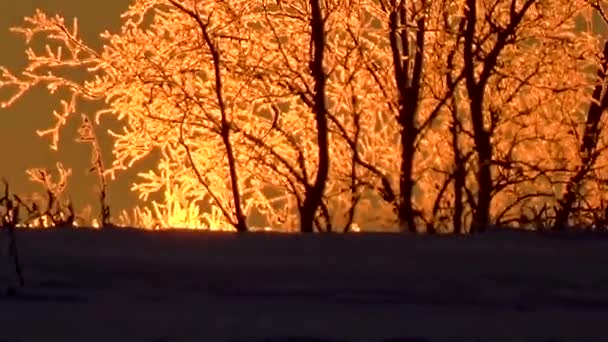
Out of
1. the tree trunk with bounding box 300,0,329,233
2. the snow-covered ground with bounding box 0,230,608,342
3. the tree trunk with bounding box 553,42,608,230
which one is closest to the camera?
the snow-covered ground with bounding box 0,230,608,342

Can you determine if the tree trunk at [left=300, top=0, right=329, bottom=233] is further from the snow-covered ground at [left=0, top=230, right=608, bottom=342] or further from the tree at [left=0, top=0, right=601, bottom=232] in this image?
the snow-covered ground at [left=0, top=230, right=608, bottom=342]

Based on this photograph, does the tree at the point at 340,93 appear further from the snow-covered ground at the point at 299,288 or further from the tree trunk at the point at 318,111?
the snow-covered ground at the point at 299,288

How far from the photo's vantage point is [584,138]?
15.2 m

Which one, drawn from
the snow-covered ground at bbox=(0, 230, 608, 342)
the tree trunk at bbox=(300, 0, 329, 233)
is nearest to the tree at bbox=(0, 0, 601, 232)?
the tree trunk at bbox=(300, 0, 329, 233)

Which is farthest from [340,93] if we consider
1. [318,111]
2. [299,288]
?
[299,288]

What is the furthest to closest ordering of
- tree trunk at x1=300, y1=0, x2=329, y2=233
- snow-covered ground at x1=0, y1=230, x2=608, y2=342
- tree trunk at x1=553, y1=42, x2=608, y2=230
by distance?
1. tree trunk at x1=553, y1=42, x2=608, y2=230
2. tree trunk at x1=300, y1=0, x2=329, y2=233
3. snow-covered ground at x1=0, y1=230, x2=608, y2=342

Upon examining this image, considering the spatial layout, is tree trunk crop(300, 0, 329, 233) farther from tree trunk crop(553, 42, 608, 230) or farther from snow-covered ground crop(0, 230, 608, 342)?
snow-covered ground crop(0, 230, 608, 342)

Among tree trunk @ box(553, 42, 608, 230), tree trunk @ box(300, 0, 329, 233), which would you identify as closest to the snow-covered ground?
tree trunk @ box(300, 0, 329, 233)

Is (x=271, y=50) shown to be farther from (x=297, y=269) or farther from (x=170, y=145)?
(x=297, y=269)

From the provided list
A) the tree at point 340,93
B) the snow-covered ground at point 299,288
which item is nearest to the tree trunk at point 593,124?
Result: the tree at point 340,93

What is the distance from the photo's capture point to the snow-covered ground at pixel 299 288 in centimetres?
303

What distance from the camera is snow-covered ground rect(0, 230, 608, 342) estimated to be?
3033 millimetres

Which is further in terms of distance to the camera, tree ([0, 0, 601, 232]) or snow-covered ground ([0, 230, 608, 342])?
tree ([0, 0, 601, 232])

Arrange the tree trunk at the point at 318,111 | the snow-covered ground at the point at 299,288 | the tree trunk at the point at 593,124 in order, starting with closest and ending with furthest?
the snow-covered ground at the point at 299,288
the tree trunk at the point at 318,111
the tree trunk at the point at 593,124
